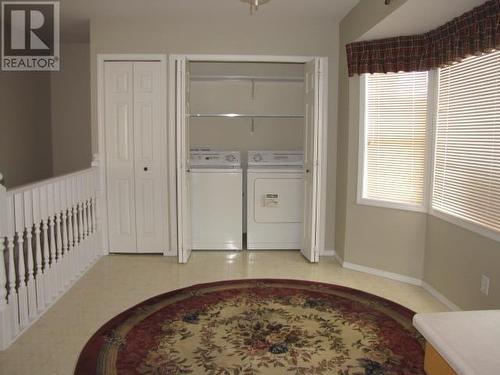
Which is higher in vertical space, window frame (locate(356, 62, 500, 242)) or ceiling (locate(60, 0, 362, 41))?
ceiling (locate(60, 0, 362, 41))

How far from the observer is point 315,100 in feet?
13.2

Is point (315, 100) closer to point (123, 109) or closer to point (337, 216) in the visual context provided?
point (337, 216)

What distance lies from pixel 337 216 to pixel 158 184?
6.12ft

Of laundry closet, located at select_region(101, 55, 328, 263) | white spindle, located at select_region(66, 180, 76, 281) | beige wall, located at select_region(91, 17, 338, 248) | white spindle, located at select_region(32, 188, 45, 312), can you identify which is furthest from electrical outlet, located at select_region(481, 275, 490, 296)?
white spindle, located at select_region(66, 180, 76, 281)

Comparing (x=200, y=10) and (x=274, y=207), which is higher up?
(x=200, y=10)

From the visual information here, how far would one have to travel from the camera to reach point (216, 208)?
179 inches

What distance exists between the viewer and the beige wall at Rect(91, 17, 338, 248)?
4.22m

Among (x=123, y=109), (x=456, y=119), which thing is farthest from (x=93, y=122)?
(x=456, y=119)

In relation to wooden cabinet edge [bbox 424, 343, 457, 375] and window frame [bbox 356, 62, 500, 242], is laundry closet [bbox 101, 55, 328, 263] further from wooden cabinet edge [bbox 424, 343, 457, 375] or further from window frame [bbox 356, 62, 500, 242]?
wooden cabinet edge [bbox 424, 343, 457, 375]

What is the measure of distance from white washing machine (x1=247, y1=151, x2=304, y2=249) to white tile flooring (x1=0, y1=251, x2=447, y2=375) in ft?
0.55

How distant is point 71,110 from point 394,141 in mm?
4033

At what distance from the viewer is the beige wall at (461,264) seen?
8.49 ft

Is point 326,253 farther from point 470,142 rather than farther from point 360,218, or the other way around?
point 470,142

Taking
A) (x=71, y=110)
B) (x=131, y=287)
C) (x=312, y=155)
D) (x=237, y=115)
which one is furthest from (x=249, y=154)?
(x=71, y=110)
